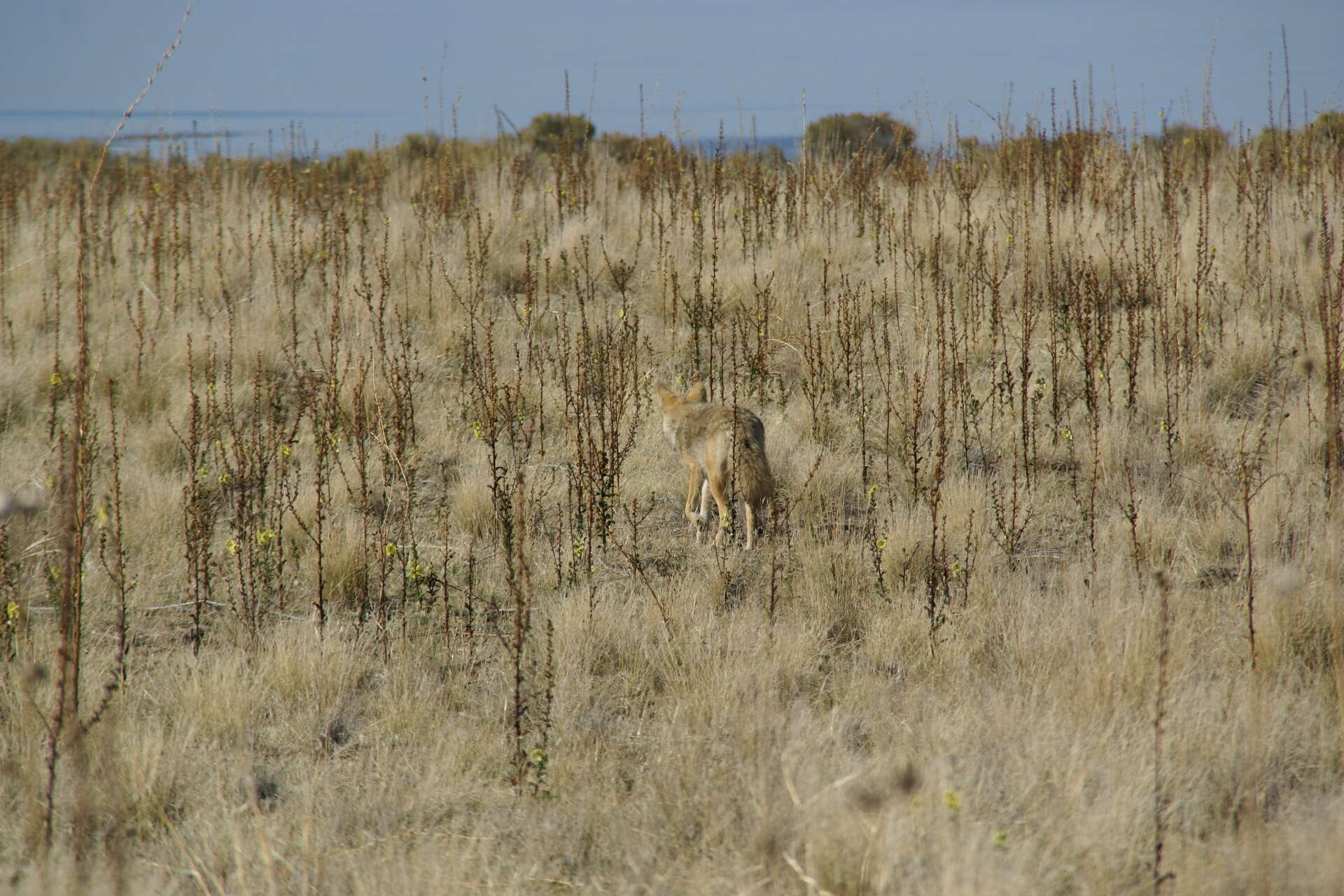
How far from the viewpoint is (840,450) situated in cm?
541

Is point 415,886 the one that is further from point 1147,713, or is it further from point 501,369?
point 501,369

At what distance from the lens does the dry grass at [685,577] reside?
2.57 meters

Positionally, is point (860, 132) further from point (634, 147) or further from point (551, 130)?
point (551, 130)

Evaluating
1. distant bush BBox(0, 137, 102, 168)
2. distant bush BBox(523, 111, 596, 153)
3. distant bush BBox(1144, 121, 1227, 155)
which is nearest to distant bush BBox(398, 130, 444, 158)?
distant bush BBox(523, 111, 596, 153)

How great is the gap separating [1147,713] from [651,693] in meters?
1.51

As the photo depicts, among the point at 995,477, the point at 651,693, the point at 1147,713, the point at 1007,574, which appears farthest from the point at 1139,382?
the point at 651,693

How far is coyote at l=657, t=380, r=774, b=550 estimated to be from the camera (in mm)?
4383

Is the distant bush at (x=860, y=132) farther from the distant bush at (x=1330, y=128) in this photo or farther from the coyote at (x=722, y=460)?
the coyote at (x=722, y=460)

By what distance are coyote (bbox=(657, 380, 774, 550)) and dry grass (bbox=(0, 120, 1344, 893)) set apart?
0.17m

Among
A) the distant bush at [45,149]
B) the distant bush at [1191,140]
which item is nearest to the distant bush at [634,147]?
the distant bush at [1191,140]

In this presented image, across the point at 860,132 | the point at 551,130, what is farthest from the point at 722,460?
the point at 551,130

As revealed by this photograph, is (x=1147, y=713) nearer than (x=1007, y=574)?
Yes

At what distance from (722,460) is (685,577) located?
0.55 m

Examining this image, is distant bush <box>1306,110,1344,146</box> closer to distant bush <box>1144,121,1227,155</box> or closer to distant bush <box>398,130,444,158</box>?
distant bush <box>1144,121,1227,155</box>
